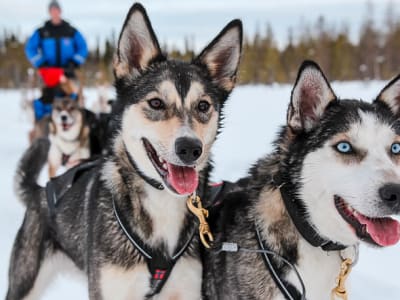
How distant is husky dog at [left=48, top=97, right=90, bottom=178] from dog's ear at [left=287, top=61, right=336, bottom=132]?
4.58 metres

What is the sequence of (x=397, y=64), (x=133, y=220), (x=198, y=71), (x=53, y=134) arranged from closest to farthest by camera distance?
(x=133, y=220) < (x=198, y=71) < (x=53, y=134) < (x=397, y=64)

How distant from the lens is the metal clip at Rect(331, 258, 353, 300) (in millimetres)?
1923

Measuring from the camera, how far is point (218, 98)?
247 centimetres

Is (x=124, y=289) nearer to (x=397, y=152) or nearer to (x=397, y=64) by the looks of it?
(x=397, y=152)

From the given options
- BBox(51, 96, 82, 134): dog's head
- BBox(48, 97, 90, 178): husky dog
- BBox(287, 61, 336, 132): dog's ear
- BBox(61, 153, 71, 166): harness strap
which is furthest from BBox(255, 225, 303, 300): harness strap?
BBox(51, 96, 82, 134): dog's head

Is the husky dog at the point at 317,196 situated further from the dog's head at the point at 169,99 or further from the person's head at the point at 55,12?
the person's head at the point at 55,12

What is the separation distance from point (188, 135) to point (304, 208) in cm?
57

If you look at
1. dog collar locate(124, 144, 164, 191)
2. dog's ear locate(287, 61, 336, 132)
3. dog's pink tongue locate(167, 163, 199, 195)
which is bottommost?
dog collar locate(124, 144, 164, 191)

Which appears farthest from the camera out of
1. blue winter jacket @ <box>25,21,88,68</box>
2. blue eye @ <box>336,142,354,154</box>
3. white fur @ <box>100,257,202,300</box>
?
blue winter jacket @ <box>25,21,88,68</box>

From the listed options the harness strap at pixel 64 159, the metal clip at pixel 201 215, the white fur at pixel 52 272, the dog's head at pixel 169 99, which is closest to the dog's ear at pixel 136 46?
the dog's head at pixel 169 99

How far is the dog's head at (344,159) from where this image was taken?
175 centimetres

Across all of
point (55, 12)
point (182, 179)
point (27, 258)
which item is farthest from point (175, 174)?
point (55, 12)

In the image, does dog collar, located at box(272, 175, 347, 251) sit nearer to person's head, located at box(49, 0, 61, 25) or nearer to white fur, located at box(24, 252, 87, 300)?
white fur, located at box(24, 252, 87, 300)

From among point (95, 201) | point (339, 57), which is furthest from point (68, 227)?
point (339, 57)
